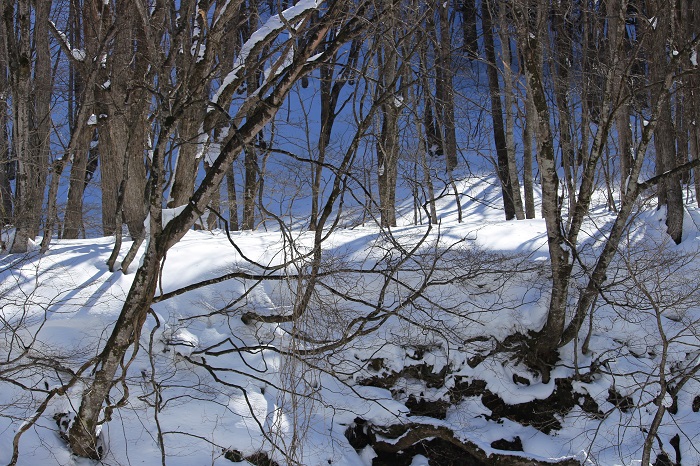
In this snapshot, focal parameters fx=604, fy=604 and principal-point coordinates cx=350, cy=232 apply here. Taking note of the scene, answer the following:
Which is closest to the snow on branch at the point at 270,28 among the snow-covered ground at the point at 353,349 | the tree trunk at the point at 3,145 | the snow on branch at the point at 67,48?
the snow-covered ground at the point at 353,349

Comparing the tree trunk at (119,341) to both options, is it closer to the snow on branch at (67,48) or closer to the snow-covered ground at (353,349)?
the snow-covered ground at (353,349)

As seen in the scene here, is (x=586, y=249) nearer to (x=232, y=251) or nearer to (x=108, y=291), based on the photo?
(x=232, y=251)

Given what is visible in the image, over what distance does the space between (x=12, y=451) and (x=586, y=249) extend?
7.22 m

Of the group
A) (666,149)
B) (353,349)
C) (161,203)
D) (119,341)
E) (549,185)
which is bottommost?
(353,349)

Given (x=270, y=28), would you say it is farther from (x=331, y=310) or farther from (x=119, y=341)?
(x=119, y=341)

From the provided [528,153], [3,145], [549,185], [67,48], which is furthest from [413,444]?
[528,153]

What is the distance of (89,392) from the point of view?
5.58m

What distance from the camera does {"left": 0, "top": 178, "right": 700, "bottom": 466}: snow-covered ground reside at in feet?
20.4

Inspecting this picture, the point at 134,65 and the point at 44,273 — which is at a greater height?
the point at 134,65

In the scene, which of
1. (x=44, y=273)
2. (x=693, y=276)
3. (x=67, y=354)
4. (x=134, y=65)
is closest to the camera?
(x=67, y=354)

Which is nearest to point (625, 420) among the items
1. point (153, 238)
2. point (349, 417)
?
point (349, 417)

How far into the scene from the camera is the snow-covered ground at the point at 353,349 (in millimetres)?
6223

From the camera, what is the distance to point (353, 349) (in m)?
7.73

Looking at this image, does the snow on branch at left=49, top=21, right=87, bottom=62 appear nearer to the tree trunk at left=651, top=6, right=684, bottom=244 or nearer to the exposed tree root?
the exposed tree root
